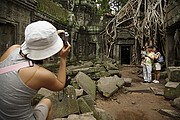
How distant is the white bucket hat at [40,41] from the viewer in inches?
60.3

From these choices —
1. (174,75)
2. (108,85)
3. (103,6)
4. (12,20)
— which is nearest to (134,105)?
(108,85)

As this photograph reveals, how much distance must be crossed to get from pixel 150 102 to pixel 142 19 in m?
6.14

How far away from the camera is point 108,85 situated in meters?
5.96

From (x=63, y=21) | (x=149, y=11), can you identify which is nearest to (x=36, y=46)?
(x=63, y=21)

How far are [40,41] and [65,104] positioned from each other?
2.13 metres

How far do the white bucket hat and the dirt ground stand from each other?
311 cm

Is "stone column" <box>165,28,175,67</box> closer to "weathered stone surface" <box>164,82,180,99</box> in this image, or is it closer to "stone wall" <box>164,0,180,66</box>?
"stone wall" <box>164,0,180,66</box>

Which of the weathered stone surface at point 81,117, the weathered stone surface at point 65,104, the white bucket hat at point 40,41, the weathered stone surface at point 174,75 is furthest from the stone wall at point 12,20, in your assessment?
the weathered stone surface at point 174,75

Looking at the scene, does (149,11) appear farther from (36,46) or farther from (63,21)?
(36,46)

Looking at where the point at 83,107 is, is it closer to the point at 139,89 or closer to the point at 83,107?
the point at 83,107

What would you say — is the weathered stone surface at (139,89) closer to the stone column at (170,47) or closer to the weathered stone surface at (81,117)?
the stone column at (170,47)

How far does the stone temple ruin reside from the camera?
4.40m

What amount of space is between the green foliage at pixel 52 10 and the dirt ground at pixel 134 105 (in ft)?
12.1

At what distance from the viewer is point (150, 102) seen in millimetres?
5512
